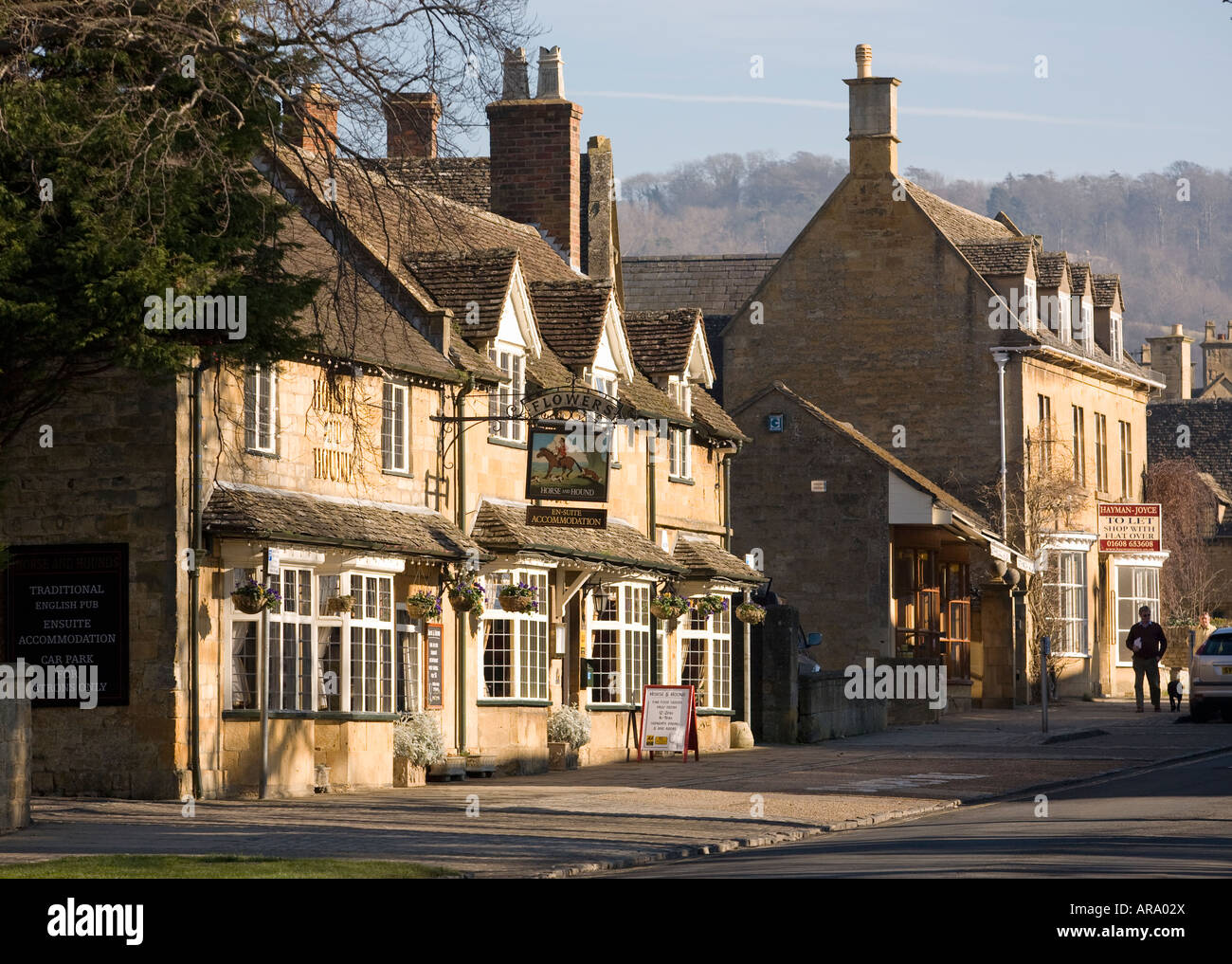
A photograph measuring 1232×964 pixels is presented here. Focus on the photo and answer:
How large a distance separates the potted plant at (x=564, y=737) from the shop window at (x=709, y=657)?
4.26 metres

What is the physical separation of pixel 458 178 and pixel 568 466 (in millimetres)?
12363

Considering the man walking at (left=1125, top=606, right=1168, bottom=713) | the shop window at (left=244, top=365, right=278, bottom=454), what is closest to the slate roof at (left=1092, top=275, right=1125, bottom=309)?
the man walking at (left=1125, top=606, right=1168, bottom=713)

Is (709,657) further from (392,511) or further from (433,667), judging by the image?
(392,511)

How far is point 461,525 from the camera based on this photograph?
Result: 2681 centimetres

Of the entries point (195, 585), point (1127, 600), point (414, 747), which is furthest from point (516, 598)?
point (1127, 600)

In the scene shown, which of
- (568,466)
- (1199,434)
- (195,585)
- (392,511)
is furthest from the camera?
(1199,434)

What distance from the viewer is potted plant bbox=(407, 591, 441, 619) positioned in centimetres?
2505

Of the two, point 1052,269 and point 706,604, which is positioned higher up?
point 1052,269

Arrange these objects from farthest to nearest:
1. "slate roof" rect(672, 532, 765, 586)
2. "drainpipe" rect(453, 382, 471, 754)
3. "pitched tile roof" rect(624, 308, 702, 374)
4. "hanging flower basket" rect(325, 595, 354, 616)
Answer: "pitched tile roof" rect(624, 308, 702, 374), "slate roof" rect(672, 532, 765, 586), "drainpipe" rect(453, 382, 471, 754), "hanging flower basket" rect(325, 595, 354, 616)

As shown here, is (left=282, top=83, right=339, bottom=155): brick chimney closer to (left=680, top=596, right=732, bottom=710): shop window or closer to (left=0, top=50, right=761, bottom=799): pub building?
(left=0, top=50, right=761, bottom=799): pub building

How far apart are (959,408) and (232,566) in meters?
27.4

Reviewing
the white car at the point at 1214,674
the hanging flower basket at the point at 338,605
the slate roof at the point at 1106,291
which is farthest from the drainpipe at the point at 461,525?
the slate roof at the point at 1106,291

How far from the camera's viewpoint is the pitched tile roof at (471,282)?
91.1ft

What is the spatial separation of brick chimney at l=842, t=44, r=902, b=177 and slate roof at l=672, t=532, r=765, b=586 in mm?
16017
